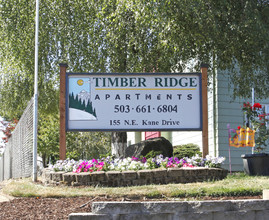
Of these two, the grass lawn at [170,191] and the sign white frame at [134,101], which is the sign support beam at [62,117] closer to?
the sign white frame at [134,101]

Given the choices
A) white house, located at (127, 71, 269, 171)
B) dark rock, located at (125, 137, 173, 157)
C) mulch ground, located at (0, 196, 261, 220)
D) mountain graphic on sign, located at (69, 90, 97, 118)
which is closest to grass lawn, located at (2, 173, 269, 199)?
mulch ground, located at (0, 196, 261, 220)

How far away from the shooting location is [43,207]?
589 cm

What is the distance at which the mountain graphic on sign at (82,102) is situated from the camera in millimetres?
9602

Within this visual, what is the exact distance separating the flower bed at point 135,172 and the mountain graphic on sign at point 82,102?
138cm

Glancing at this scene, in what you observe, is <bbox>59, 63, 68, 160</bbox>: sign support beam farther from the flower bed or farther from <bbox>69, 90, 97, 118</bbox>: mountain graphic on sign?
the flower bed

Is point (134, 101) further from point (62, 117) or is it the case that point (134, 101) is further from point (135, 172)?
point (135, 172)

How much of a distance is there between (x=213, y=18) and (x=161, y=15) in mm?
1348

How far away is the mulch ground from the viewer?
5.34m

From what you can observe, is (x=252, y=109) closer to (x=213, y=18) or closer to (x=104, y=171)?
(x=213, y=18)

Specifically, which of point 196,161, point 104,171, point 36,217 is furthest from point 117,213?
point 196,161

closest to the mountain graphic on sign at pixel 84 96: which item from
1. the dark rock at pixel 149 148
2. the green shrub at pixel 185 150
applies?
the dark rock at pixel 149 148

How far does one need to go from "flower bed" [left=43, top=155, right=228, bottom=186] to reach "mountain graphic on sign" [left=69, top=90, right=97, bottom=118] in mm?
1377

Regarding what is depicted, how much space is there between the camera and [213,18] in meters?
9.73

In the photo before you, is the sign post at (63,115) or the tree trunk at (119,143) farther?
the tree trunk at (119,143)
